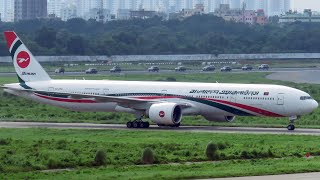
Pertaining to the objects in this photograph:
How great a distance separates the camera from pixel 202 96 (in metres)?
72.9

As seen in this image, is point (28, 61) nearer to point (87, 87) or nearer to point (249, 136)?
point (87, 87)

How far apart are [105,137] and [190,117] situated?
19.3m

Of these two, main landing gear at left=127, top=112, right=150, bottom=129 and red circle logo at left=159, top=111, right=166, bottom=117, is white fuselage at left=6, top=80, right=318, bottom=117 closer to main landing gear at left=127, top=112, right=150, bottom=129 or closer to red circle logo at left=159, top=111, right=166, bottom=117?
main landing gear at left=127, top=112, right=150, bottom=129

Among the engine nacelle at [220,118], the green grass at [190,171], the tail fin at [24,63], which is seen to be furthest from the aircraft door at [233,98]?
the green grass at [190,171]

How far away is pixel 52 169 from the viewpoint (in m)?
47.7

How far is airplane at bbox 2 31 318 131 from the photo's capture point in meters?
71.2

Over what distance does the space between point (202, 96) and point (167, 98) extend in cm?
255

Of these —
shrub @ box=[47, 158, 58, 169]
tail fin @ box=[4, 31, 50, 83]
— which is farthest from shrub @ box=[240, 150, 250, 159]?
tail fin @ box=[4, 31, 50, 83]

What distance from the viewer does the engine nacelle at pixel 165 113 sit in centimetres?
7138

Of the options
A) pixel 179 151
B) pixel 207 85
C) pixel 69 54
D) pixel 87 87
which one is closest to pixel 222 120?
pixel 207 85

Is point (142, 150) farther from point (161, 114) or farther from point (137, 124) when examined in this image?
point (137, 124)

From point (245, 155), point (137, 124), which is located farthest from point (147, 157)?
point (137, 124)

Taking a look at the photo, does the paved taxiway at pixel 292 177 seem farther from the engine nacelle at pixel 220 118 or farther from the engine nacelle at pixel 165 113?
the engine nacelle at pixel 220 118

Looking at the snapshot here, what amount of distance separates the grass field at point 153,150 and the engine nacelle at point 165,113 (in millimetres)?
4633
